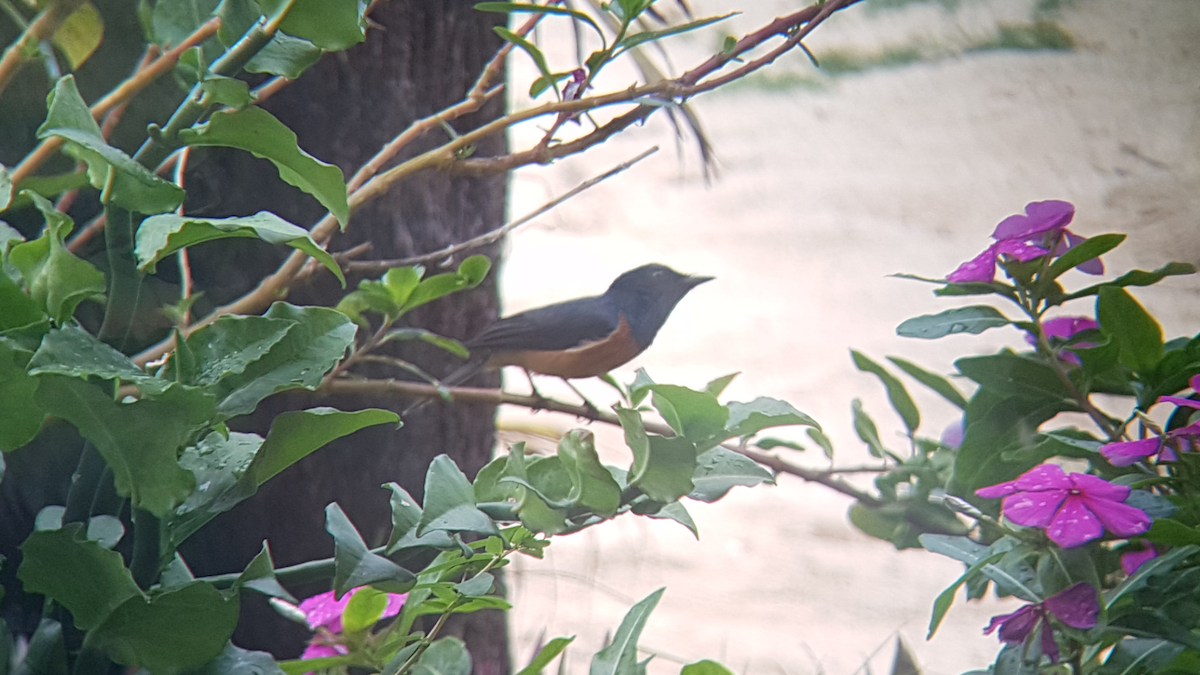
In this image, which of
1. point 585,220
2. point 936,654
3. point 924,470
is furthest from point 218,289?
point 936,654

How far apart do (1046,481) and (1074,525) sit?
0.09 ft

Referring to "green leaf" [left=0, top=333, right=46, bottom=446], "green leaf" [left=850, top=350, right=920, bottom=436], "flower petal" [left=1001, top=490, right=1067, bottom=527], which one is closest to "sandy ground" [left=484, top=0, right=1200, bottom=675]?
"green leaf" [left=850, top=350, right=920, bottom=436]

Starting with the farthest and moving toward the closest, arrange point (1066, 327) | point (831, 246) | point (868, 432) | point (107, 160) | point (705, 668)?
point (831, 246), point (868, 432), point (1066, 327), point (705, 668), point (107, 160)

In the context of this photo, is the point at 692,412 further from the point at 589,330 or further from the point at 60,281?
the point at 589,330

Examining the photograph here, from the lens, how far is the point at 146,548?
32cm

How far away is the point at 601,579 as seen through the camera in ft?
3.12

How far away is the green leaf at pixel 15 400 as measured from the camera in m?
0.28

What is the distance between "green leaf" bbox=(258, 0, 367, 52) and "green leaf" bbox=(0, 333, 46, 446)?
14 centimetres

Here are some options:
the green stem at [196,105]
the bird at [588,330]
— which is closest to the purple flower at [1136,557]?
the bird at [588,330]

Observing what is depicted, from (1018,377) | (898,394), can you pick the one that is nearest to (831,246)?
(898,394)

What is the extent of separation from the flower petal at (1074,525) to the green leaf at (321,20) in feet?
1.49

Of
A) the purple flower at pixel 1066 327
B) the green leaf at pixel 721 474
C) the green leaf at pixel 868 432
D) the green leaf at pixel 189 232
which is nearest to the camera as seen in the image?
the green leaf at pixel 189 232

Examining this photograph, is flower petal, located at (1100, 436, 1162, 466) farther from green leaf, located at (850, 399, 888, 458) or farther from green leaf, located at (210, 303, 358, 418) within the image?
green leaf, located at (210, 303, 358, 418)

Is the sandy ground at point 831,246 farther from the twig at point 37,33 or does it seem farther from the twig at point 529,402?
the twig at point 37,33
